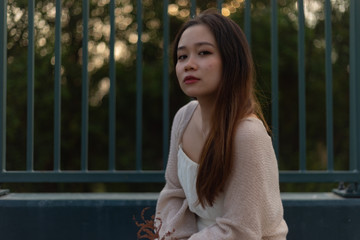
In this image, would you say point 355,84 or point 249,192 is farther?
point 355,84

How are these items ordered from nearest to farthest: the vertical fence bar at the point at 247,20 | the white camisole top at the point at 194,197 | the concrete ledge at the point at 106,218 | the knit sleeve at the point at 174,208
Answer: the white camisole top at the point at 194,197
the knit sleeve at the point at 174,208
the concrete ledge at the point at 106,218
the vertical fence bar at the point at 247,20

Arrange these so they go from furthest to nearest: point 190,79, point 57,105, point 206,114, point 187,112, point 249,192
Result: point 57,105 → point 187,112 → point 206,114 → point 190,79 → point 249,192

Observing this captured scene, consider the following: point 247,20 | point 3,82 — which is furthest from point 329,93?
point 3,82

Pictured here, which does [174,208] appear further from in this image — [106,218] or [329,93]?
[329,93]

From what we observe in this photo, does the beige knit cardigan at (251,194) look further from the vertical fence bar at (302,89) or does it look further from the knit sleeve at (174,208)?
the vertical fence bar at (302,89)

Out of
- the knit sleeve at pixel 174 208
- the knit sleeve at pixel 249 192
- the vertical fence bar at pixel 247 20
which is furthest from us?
the vertical fence bar at pixel 247 20

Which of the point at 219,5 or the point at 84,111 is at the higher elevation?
the point at 219,5

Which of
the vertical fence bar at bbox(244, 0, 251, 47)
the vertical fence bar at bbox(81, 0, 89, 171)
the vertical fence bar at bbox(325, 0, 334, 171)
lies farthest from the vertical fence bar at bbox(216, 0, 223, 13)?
the vertical fence bar at bbox(81, 0, 89, 171)

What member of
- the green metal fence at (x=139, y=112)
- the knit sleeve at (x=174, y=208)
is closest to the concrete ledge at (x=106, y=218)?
the green metal fence at (x=139, y=112)

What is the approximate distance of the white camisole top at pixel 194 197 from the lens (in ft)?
5.44

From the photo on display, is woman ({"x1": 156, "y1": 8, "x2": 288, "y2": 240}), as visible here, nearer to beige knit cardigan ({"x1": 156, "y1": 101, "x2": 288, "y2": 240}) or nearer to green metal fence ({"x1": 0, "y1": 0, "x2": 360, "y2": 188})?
beige knit cardigan ({"x1": 156, "y1": 101, "x2": 288, "y2": 240})

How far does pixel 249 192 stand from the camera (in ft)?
5.01

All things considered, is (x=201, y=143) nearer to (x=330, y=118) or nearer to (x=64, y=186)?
(x=330, y=118)

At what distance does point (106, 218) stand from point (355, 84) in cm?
131
